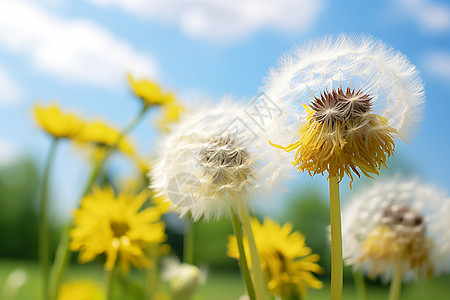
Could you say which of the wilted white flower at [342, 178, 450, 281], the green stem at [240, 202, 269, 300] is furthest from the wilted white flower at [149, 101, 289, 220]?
the wilted white flower at [342, 178, 450, 281]

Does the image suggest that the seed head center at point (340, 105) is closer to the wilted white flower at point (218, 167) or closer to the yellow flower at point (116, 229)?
the wilted white flower at point (218, 167)

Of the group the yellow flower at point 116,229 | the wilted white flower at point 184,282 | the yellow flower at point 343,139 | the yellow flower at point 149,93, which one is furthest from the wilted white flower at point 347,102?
the yellow flower at point 149,93

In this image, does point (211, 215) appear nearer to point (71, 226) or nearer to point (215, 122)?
point (215, 122)

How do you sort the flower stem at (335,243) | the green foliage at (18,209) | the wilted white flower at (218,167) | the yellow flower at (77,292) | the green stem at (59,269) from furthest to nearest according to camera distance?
the green foliage at (18,209) < the yellow flower at (77,292) < the green stem at (59,269) < the wilted white flower at (218,167) < the flower stem at (335,243)

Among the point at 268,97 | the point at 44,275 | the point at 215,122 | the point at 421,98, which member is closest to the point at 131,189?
the point at 44,275

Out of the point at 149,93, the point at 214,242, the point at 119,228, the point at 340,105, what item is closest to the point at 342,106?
the point at 340,105
